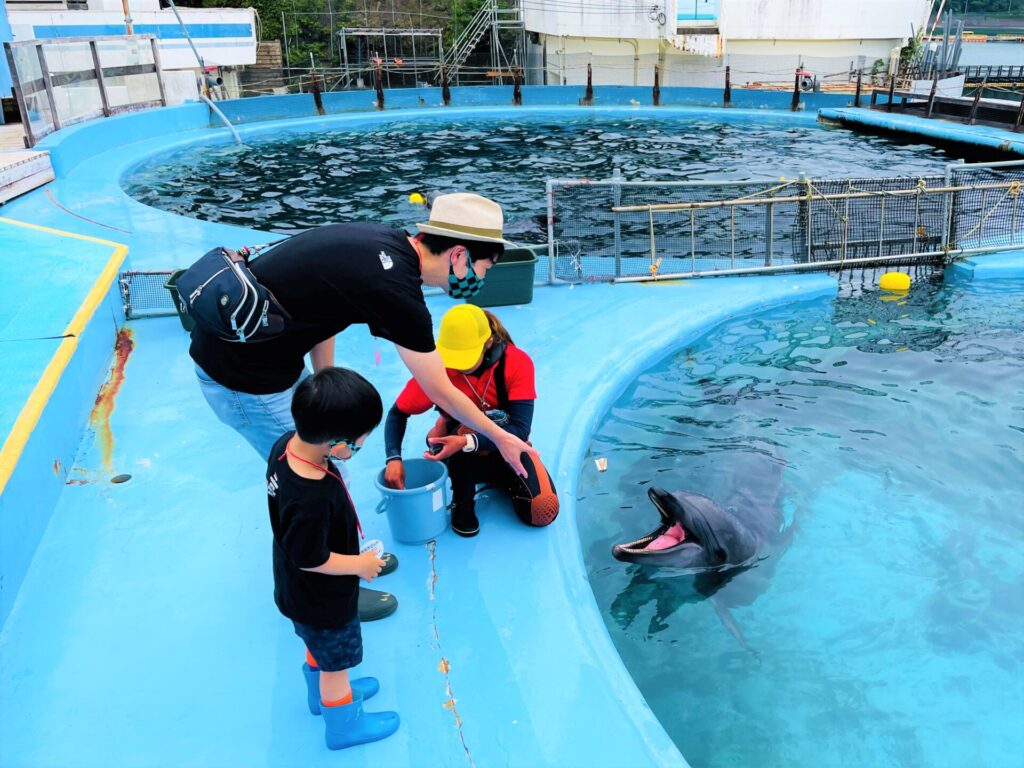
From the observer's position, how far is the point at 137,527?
3.79m

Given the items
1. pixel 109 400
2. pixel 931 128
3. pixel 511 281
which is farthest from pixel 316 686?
pixel 931 128

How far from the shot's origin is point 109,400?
512 centimetres

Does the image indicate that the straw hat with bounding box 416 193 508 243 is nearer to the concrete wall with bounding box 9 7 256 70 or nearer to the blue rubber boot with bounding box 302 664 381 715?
the blue rubber boot with bounding box 302 664 381 715

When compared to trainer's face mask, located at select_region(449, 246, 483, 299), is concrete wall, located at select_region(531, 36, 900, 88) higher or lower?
higher

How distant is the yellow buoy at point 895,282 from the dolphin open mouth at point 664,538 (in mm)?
5267

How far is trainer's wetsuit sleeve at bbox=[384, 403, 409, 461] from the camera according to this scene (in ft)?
12.0

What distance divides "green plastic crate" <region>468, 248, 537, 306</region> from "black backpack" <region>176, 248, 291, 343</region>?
408cm

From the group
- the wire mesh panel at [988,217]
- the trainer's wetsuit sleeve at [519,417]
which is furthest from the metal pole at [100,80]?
the trainer's wetsuit sleeve at [519,417]

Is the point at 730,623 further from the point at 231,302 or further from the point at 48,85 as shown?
the point at 48,85

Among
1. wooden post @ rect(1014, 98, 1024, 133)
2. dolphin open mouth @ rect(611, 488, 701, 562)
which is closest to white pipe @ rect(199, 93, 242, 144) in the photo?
wooden post @ rect(1014, 98, 1024, 133)

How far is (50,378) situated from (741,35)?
31.2 metres

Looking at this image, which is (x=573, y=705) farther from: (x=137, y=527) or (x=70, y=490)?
(x=70, y=490)

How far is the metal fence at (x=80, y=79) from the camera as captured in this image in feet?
44.6

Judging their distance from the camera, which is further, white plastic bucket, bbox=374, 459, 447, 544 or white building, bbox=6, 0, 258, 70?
white building, bbox=6, 0, 258, 70
